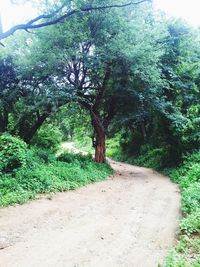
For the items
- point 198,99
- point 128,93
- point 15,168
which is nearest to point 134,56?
point 128,93

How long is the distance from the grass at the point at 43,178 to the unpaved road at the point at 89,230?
47cm

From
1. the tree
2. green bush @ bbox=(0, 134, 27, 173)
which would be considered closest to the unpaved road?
green bush @ bbox=(0, 134, 27, 173)

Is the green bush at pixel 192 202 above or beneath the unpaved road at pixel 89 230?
above

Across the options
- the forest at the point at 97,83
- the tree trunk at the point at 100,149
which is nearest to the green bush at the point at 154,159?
the forest at the point at 97,83

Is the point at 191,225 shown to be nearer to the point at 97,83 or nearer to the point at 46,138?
the point at 97,83

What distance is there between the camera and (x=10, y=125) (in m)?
20.7

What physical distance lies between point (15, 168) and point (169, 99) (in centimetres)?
1209

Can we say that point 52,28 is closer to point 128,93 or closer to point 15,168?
point 128,93

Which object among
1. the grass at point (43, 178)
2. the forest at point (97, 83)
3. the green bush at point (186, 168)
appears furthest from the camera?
the green bush at point (186, 168)

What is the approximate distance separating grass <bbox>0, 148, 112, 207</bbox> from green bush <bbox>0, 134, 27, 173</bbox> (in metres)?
0.34

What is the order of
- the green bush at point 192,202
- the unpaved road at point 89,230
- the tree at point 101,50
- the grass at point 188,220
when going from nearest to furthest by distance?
1. the grass at point 188,220
2. the unpaved road at point 89,230
3. the green bush at point 192,202
4. the tree at point 101,50

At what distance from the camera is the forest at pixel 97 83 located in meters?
13.5

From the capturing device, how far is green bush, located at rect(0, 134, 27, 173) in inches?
448

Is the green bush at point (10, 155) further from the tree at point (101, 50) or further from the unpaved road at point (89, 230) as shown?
the tree at point (101, 50)
